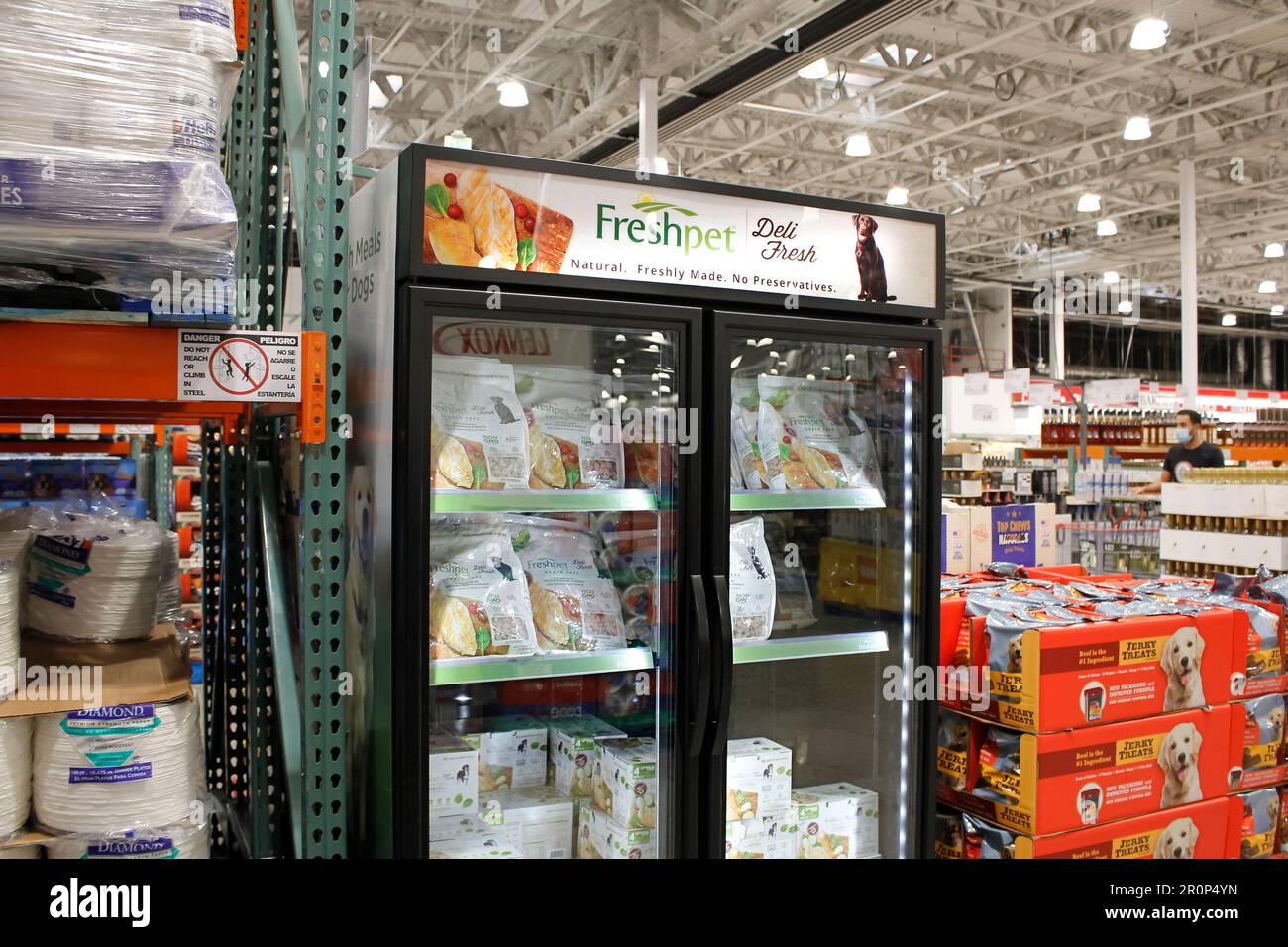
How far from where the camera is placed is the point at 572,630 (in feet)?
8.37

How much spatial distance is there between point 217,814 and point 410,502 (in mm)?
1389

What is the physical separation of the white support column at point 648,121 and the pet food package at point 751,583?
262 inches

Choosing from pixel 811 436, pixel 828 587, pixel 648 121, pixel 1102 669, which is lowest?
pixel 1102 669

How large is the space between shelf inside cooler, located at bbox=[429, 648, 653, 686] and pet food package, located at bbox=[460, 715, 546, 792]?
1.31ft

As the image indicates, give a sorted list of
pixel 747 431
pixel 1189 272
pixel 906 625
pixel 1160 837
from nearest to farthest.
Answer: pixel 906 625 → pixel 747 431 → pixel 1160 837 → pixel 1189 272

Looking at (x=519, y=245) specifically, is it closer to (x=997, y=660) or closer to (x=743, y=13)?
(x=997, y=660)

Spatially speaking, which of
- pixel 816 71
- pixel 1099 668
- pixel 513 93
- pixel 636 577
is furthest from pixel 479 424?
pixel 816 71

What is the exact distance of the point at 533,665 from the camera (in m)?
2.29

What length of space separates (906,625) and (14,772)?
6.61 feet

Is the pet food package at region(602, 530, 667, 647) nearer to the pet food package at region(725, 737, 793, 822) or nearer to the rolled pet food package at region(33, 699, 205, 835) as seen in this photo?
the pet food package at region(725, 737, 793, 822)

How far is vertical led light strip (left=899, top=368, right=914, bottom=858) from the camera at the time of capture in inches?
104

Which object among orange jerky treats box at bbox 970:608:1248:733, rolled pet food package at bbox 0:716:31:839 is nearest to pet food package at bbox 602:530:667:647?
orange jerky treats box at bbox 970:608:1248:733

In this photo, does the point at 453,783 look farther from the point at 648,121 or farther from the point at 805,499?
the point at 648,121
